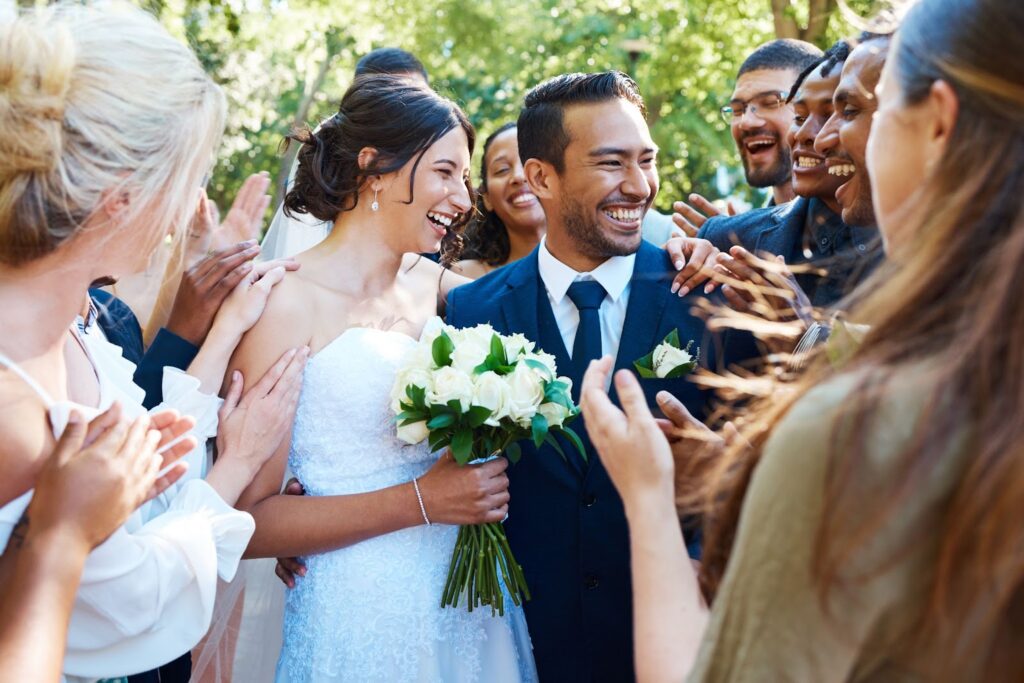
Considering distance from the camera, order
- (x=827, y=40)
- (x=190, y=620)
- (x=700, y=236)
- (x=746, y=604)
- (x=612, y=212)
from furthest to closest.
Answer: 1. (x=827, y=40)
2. (x=700, y=236)
3. (x=612, y=212)
4. (x=190, y=620)
5. (x=746, y=604)

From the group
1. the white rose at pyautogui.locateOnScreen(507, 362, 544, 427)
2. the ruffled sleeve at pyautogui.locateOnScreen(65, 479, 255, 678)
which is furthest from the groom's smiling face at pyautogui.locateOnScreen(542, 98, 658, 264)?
the ruffled sleeve at pyautogui.locateOnScreen(65, 479, 255, 678)

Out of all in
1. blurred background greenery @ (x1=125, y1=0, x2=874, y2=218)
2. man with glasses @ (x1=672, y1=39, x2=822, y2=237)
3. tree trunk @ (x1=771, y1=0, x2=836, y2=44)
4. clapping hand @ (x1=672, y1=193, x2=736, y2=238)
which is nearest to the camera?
clapping hand @ (x1=672, y1=193, x2=736, y2=238)

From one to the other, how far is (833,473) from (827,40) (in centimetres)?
1050

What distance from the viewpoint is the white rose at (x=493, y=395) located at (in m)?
3.15

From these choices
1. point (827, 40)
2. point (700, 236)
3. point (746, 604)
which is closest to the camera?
point (746, 604)

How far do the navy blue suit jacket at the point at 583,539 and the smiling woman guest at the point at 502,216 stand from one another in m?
2.22

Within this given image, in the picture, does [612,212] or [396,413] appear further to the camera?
[612,212]

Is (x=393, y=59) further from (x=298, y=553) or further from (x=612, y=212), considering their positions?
(x=298, y=553)

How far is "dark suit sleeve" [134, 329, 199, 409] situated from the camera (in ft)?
11.7

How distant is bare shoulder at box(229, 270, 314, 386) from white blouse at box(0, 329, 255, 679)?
64cm

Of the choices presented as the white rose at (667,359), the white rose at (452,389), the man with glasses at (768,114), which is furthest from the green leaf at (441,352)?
the man with glasses at (768,114)

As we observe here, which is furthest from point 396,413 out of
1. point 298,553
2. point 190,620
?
point 190,620

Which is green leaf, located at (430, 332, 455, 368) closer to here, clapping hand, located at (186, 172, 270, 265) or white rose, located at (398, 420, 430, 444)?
white rose, located at (398, 420, 430, 444)

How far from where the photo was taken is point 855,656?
1.44 meters
